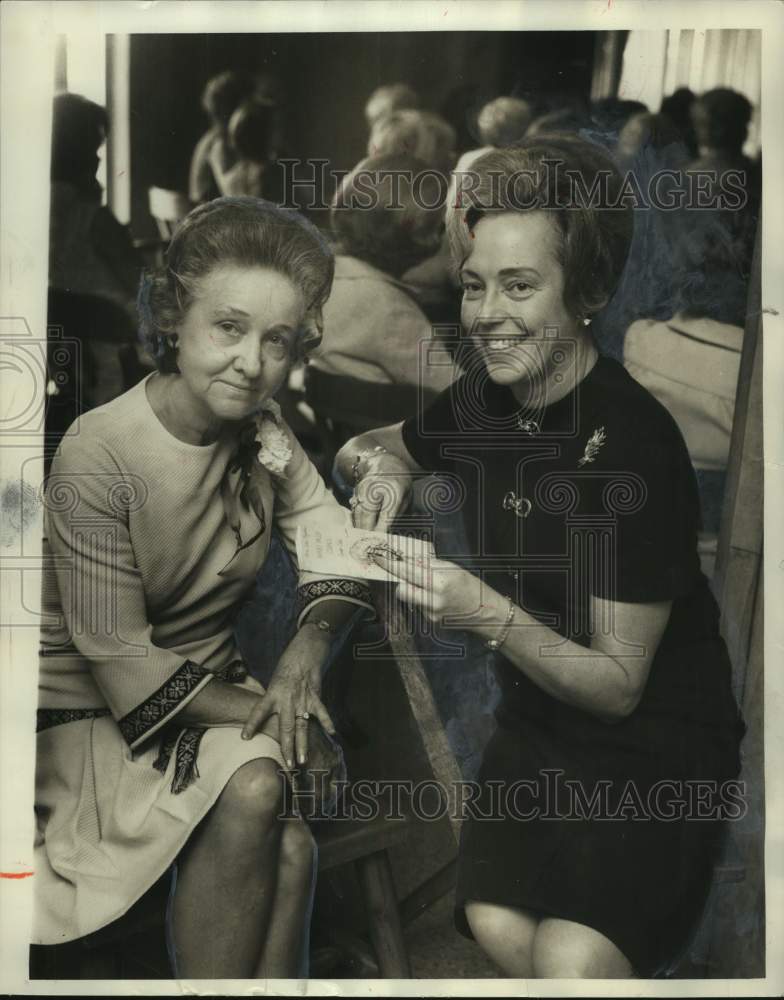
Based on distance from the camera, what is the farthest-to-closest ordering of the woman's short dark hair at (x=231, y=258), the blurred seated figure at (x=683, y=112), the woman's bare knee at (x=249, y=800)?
the blurred seated figure at (x=683, y=112) < the woman's short dark hair at (x=231, y=258) < the woman's bare knee at (x=249, y=800)

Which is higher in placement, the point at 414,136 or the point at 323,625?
the point at 414,136

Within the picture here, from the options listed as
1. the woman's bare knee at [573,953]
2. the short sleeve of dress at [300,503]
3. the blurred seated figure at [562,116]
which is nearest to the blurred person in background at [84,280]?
the short sleeve of dress at [300,503]

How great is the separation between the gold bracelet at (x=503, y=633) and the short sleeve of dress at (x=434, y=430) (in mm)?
443

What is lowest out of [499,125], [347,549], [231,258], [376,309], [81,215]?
[347,549]

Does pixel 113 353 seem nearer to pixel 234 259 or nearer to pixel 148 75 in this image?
pixel 234 259

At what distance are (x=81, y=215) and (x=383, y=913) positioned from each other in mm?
2192

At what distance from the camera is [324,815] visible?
3.19 m

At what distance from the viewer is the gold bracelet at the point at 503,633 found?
3225 millimetres

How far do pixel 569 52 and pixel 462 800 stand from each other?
86.9 inches

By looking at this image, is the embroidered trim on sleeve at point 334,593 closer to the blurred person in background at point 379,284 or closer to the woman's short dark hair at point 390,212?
the blurred person in background at point 379,284

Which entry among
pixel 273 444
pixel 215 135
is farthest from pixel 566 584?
pixel 215 135

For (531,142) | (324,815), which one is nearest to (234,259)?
(531,142)

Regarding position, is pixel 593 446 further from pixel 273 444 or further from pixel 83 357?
pixel 83 357

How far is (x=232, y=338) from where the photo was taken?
10.4ft
